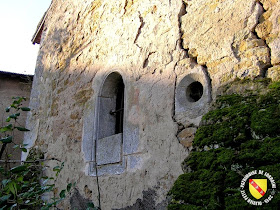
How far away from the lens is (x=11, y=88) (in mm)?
6055

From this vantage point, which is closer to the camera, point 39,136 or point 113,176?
point 113,176

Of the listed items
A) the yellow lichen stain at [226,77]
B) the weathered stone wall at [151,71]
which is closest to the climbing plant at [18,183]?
the weathered stone wall at [151,71]

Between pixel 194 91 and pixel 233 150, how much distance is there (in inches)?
35.0

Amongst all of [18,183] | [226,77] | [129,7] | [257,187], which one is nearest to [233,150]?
[257,187]

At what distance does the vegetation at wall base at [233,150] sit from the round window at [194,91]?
45 cm

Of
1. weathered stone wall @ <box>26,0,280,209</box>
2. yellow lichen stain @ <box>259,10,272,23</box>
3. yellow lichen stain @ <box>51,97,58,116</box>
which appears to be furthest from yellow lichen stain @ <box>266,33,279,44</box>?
yellow lichen stain @ <box>51,97,58,116</box>

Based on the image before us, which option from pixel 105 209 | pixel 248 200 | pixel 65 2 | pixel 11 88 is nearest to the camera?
pixel 248 200

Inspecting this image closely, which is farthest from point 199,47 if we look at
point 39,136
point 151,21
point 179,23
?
point 39,136

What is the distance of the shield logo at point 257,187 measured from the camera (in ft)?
4.35

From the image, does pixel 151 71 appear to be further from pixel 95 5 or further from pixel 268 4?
pixel 95 5

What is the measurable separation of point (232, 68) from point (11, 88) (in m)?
5.23

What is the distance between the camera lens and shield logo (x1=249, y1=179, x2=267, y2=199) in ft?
4.35

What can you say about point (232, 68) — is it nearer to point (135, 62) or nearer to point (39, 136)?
point (135, 62)

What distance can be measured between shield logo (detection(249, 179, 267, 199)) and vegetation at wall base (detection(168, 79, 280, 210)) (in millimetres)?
22
